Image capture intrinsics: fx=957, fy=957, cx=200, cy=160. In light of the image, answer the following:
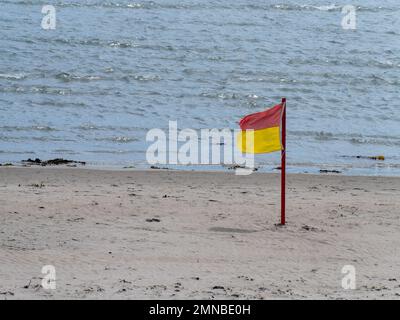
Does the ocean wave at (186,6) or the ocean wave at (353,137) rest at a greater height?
the ocean wave at (186,6)

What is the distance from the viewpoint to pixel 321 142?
62.3 ft

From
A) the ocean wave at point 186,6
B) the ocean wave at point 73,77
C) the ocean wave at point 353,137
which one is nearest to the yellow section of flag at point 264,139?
the ocean wave at point 353,137

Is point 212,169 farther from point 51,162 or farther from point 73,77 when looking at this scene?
point 73,77

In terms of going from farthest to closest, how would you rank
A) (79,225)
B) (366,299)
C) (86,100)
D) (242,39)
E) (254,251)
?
1. (242,39)
2. (86,100)
3. (79,225)
4. (254,251)
5. (366,299)

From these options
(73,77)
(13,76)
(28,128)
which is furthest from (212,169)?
(13,76)

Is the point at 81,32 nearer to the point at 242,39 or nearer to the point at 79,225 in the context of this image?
the point at 242,39

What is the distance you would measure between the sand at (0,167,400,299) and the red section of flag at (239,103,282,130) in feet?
4.15

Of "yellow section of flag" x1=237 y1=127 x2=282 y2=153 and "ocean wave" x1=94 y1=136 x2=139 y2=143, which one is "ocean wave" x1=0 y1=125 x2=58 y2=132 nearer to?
"ocean wave" x1=94 y1=136 x2=139 y2=143

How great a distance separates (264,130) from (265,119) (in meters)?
0.15

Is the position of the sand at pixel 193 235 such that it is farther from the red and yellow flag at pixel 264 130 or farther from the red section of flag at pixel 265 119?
the red section of flag at pixel 265 119

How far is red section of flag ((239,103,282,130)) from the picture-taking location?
40.7 feet

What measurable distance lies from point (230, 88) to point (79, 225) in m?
11.7

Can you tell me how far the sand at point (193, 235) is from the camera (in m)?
9.55

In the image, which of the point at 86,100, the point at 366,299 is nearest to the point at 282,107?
the point at 366,299
